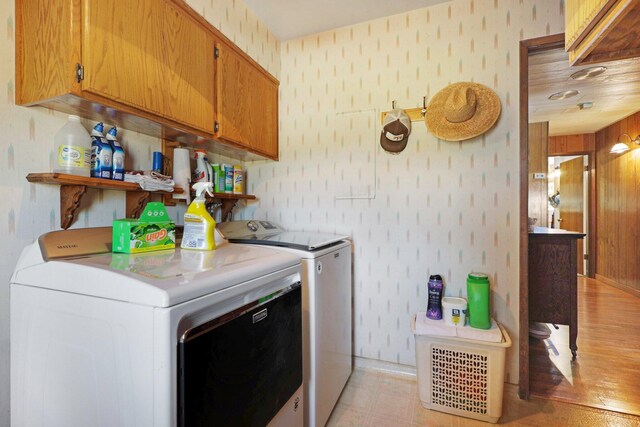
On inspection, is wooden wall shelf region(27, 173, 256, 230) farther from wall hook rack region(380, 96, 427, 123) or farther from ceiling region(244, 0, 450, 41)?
wall hook rack region(380, 96, 427, 123)

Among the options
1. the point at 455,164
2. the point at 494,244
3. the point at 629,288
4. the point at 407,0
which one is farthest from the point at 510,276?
the point at 629,288

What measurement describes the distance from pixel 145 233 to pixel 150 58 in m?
0.72

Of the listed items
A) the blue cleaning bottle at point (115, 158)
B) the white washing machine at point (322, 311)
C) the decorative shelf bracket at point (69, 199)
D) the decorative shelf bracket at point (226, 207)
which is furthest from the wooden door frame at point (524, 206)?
the decorative shelf bracket at point (69, 199)

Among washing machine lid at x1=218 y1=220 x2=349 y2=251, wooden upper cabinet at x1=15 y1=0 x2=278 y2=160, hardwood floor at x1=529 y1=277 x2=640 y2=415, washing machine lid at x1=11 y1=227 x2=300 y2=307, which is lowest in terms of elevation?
hardwood floor at x1=529 y1=277 x2=640 y2=415

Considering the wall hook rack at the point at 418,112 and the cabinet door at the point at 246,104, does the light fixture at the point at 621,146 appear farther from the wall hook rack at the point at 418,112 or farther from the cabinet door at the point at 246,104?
the cabinet door at the point at 246,104

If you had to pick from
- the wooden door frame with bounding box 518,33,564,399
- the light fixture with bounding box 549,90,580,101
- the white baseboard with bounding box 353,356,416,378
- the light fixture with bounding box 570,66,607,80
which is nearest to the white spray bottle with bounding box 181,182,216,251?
the white baseboard with bounding box 353,356,416,378

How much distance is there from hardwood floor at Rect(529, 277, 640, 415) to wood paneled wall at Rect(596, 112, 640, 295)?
0.96m

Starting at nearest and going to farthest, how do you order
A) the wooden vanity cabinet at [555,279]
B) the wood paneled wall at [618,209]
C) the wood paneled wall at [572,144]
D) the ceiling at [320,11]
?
the ceiling at [320,11] < the wooden vanity cabinet at [555,279] < the wood paneled wall at [618,209] < the wood paneled wall at [572,144]

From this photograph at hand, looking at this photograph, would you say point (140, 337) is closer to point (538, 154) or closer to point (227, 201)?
point (227, 201)

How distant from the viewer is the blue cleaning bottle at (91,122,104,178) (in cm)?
114

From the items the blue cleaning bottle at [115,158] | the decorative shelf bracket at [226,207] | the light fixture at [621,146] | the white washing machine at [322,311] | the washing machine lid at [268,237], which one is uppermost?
the light fixture at [621,146]

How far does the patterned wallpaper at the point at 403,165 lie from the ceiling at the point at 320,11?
0.07 meters

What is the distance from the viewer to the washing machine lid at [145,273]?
69cm

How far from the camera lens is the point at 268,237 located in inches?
66.6
